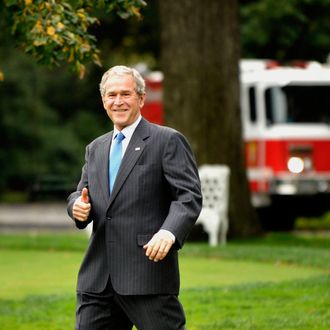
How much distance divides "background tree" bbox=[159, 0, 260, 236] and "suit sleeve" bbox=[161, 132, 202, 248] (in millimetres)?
13051

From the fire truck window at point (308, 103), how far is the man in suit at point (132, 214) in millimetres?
17810

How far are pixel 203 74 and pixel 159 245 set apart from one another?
13507mm

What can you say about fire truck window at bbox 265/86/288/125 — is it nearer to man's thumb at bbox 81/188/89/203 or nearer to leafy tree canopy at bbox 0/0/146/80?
leafy tree canopy at bbox 0/0/146/80

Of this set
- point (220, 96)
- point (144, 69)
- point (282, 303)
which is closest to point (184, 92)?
point (220, 96)

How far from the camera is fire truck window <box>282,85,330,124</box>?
79.0ft

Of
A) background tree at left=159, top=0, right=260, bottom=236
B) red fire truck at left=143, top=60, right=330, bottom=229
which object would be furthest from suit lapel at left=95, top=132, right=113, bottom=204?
red fire truck at left=143, top=60, right=330, bottom=229

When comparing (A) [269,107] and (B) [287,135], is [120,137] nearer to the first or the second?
(B) [287,135]

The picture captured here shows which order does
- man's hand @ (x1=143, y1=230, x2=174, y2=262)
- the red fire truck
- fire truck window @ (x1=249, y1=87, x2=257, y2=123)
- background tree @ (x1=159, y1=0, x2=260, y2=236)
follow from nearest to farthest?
man's hand @ (x1=143, y1=230, x2=174, y2=262) → background tree @ (x1=159, y1=0, x2=260, y2=236) → the red fire truck → fire truck window @ (x1=249, y1=87, x2=257, y2=123)

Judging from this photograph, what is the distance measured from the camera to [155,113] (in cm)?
2848

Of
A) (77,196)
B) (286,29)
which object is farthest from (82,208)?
(286,29)

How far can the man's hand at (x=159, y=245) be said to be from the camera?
6.01 metres

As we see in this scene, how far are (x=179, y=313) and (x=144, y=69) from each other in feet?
85.4

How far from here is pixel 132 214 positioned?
631 centimetres

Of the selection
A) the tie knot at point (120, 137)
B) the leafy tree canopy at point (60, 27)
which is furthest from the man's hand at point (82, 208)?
the leafy tree canopy at point (60, 27)
